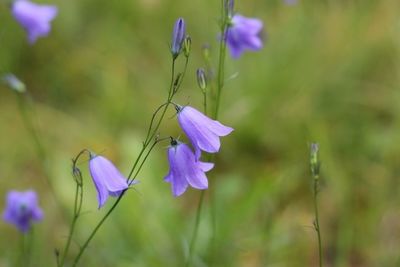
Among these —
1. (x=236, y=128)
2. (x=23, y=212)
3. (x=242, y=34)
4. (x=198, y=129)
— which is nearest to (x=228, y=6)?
(x=242, y=34)

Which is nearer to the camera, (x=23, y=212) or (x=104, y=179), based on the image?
(x=104, y=179)

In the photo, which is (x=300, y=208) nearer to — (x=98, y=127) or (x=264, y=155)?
(x=264, y=155)

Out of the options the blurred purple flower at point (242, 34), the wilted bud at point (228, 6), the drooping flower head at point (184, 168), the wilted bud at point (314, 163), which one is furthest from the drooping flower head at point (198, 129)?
the blurred purple flower at point (242, 34)

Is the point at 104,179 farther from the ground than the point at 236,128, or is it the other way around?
the point at 236,128

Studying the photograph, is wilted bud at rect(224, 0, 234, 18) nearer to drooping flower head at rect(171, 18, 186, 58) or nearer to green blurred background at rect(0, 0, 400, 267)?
drooping flower head at rect(171, 18, 186, 58)

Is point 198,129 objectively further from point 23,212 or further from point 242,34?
point 23,212

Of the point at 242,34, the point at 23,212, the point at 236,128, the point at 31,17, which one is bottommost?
the point at 23,212

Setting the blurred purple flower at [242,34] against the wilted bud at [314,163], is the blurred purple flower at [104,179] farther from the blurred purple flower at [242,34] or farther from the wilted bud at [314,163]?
the blurred purple flower at [242,34]
